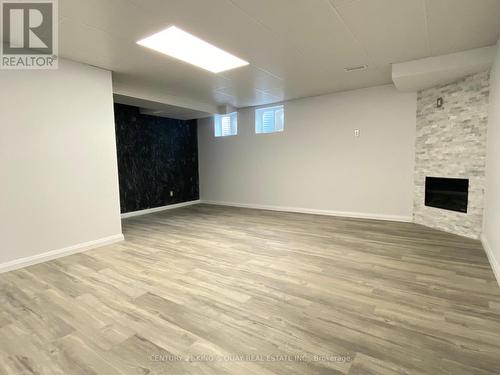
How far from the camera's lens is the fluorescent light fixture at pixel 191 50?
2810mm

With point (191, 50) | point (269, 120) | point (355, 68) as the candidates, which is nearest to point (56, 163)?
point (191, 50)

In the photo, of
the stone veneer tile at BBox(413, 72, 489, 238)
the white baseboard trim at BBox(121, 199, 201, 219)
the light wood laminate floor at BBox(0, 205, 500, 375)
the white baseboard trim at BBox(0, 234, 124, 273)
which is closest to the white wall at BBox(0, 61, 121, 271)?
the white baseboard trim at BBox(0, 234, 124, 273)

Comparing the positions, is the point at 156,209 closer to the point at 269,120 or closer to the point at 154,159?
the point at 154,159

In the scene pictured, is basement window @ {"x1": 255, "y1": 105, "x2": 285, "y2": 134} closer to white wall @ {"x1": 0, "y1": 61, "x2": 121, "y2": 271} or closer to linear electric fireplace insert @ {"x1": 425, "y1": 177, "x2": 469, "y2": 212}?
linear electric fireplace insert @ {"x1": 425, "y1": 177, "x2": 469, "y2": 212}

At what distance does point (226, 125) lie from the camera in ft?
23.7

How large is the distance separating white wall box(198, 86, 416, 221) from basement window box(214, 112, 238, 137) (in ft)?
0.73

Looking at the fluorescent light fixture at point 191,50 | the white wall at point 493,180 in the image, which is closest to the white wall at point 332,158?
the white wall at point 493,180

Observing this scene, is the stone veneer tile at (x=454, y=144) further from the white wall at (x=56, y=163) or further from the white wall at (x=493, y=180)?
the white wall at (x=56, y=163)

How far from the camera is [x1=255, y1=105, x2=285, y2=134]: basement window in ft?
20.4

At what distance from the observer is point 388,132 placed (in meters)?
4.87

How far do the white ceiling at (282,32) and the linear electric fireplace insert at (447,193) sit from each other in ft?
6.18

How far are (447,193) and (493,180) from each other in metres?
1.28

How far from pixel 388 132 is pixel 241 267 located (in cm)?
385

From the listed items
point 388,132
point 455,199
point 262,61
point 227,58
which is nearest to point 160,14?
point 227,58
